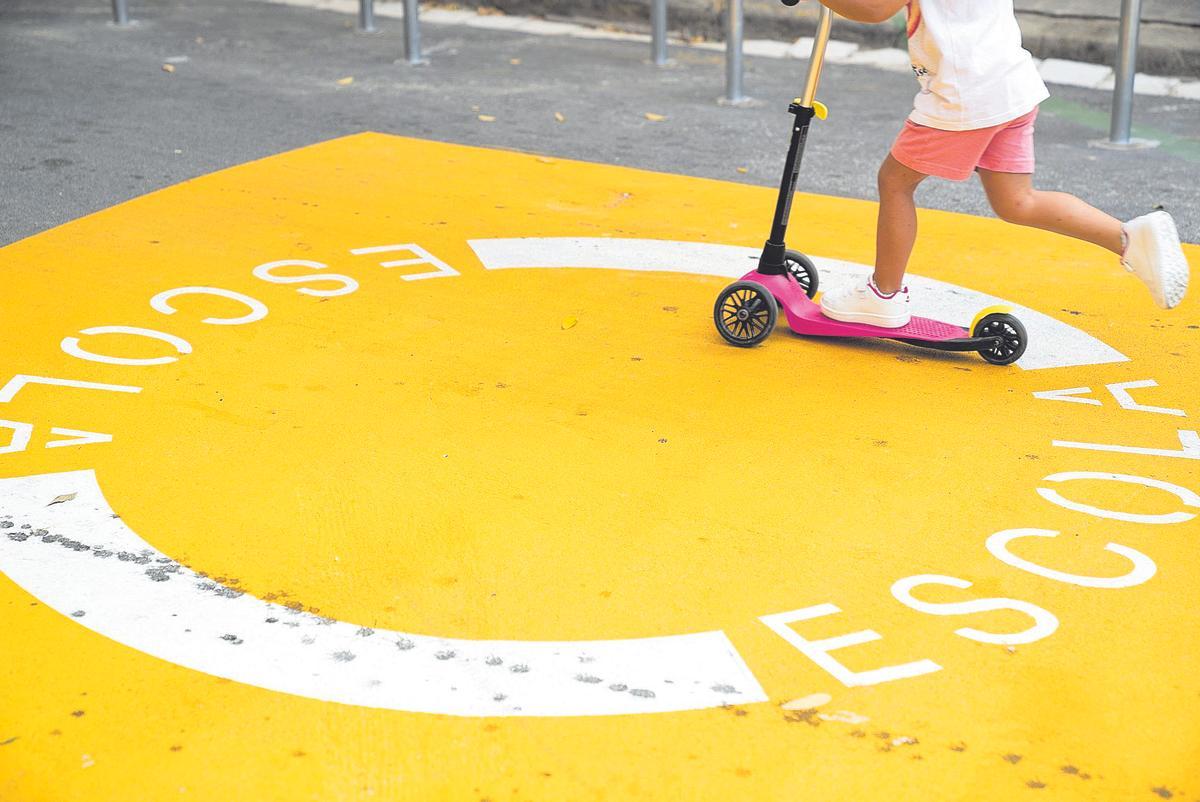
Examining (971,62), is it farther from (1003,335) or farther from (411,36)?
(411,36)

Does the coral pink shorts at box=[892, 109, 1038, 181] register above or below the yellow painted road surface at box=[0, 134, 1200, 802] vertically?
above

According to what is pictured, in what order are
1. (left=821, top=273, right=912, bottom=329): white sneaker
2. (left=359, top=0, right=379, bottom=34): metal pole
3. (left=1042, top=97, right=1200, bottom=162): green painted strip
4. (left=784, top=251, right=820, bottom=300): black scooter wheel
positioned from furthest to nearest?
(left=359, top=0, right=379, bottom=34): metal pole < (left=1042, top=97, right=1200, bottom=162): green painted strip < (left=784, top=251, right=820, bottom=300): black scooter wheel < (left=821, top=273, right=912, bottom=329): white sneaker

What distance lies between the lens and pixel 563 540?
2957mm

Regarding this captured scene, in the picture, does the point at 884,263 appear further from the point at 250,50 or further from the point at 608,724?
the point at 250,50

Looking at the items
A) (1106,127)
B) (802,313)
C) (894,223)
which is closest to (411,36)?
(1106,127)

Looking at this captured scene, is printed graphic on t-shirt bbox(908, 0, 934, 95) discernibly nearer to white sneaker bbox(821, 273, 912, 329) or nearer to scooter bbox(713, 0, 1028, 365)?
scooter bbox(713, 0, 1028, 365)

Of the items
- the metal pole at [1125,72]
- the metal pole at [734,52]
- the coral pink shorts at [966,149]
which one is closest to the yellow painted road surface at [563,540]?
the coral pink shorts at [966,149]

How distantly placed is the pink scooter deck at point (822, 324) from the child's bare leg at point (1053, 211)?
0.41m

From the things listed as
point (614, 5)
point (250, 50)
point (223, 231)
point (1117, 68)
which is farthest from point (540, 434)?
point (614, 5)

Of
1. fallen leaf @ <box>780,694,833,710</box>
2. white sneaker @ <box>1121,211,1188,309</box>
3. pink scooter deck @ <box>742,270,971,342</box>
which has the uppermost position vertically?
white sneaker @ <box>1121,211,1188,309</box>

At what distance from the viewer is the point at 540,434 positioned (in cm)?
350

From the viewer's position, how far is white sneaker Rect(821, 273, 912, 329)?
4.02m

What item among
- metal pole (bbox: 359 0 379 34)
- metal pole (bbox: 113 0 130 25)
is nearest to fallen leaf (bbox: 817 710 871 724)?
metal pole (bbox: 359 0 379 34)

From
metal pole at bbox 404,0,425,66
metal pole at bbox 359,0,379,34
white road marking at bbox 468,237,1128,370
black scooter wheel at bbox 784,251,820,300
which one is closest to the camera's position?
white road marking at bbox 468,237,1128,370
